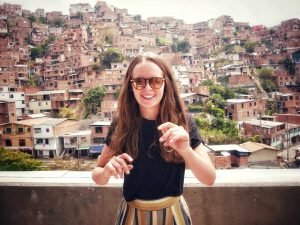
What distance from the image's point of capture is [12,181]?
164cm

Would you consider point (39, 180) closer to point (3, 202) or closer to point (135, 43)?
point (3, 202)

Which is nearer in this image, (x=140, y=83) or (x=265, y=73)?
(x=140, y=83)

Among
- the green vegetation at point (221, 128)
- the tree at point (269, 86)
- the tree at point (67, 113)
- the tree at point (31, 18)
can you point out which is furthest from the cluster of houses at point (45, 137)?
the tree at point (31, 18)

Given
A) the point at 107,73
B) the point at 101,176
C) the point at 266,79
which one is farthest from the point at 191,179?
the point at 107,73

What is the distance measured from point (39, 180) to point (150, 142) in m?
0.91

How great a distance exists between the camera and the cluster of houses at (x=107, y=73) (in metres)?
10.5

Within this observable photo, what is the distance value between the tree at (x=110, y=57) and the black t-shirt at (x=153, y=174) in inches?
828

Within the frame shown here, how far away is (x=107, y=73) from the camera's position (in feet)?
61.4

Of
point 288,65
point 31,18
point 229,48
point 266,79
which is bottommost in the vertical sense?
point 266,79

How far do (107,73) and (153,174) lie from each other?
714 inches

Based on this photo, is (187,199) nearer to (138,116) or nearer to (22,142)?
(138,116)

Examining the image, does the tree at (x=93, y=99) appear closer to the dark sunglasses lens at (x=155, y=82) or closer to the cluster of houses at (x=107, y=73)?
the cluster of houses at (x=107, y=73)

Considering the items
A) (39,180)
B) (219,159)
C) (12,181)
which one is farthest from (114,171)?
(219,159)

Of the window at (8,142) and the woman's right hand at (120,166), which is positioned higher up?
the woman's right hand at (120,166)
